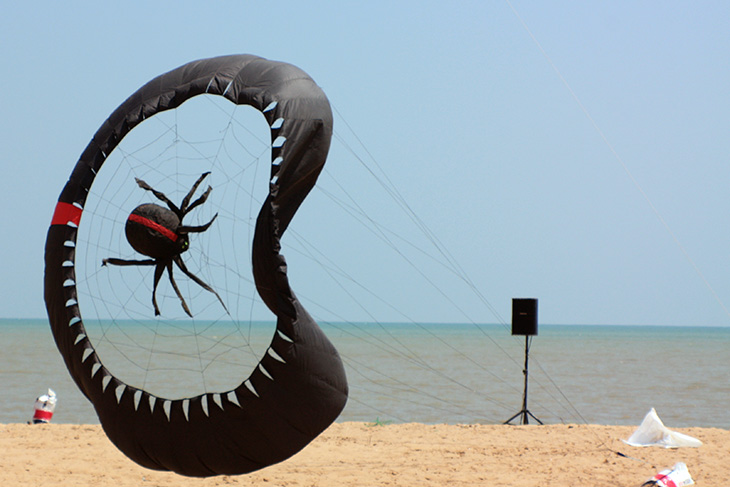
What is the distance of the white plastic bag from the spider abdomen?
5.75 meters

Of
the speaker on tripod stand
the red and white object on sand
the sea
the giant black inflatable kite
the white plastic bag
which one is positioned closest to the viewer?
the giant black inflatable kite

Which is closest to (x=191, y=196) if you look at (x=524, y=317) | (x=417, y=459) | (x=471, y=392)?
(x=417, y=459)

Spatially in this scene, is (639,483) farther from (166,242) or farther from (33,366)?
(33,366)

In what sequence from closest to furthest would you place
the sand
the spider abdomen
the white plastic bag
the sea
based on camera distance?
the spider abdomen < the sand < the white plastic bag < the sea

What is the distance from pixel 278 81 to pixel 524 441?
17.4 feet

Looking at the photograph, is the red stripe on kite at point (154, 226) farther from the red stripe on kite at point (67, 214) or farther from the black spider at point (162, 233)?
the red stripe on kite at point (67, 214)

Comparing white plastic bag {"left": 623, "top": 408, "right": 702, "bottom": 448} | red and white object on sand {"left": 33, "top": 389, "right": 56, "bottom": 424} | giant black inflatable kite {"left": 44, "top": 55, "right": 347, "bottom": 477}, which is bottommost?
red and white object on sand {"left": 33, "top": 389, "right": 56, "bottom": 424}

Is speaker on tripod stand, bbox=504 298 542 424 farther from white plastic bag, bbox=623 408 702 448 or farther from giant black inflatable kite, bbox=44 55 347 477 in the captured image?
giant black inflatable kite, bbox=44 55 347 477

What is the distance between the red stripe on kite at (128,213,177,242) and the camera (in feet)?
17.4

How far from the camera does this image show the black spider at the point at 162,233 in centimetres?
530

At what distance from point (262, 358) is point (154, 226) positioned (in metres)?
1.19

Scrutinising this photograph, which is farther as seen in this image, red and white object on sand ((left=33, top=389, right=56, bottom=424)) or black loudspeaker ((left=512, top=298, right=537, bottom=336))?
black loudspeaker ((left=512, top=298, right=537, bottom=336))

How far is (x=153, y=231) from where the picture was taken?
209 inches

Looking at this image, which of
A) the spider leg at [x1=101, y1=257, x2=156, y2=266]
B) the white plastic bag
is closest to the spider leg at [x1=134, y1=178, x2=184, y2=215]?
the spider leg at [x1=101, y1=257, x2=156, y2=266]
